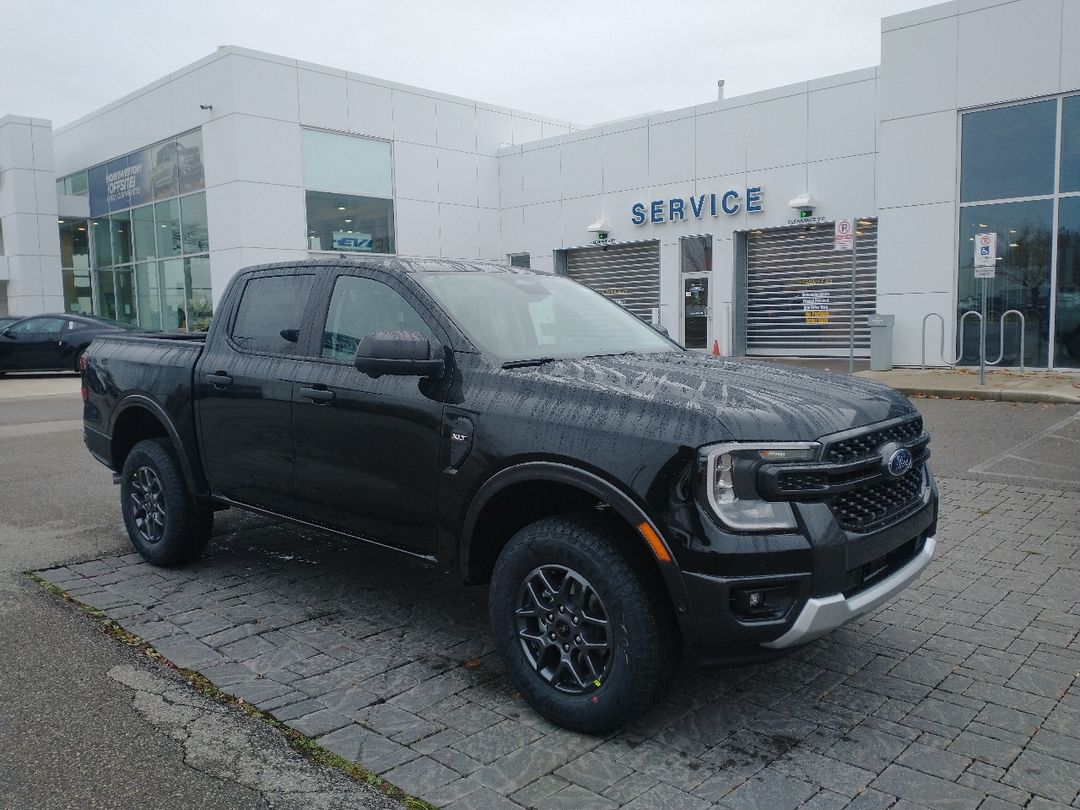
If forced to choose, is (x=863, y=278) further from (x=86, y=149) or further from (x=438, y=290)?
(x=86, y=149)

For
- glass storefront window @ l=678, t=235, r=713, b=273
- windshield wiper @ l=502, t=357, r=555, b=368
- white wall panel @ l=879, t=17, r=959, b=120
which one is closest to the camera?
windshield wiper @ l=502, t=357, r=555, b=368

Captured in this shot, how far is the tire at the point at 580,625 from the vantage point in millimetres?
3156

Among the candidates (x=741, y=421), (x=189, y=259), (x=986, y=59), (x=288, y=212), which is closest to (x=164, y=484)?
(x=741, y=421)

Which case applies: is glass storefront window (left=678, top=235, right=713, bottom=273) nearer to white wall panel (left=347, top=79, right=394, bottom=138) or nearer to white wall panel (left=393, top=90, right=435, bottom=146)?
white wall panel (left=393, top=90, right=435, bottom=146)

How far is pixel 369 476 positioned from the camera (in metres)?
4.11

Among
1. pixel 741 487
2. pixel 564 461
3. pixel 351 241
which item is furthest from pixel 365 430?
pixel 351 241

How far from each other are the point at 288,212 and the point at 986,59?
55.6 feet

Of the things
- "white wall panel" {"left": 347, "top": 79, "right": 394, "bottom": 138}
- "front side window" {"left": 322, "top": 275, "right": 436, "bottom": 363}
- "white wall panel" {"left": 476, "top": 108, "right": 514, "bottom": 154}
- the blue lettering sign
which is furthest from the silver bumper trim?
"white wall panel" {"left": 476, "top": 108, "right": 514, "bottom": 154}

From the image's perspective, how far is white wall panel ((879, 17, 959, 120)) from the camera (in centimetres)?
1678

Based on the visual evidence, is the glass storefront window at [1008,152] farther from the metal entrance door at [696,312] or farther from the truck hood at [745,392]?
the truck hood at [745,392]

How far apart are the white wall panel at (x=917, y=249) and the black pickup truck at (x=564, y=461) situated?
14.3 metres

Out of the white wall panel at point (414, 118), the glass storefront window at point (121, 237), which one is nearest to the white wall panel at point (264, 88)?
the white wall panel at point (414, 118)

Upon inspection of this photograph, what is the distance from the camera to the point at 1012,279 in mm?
16516

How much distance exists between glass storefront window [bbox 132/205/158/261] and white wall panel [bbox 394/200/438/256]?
25.1 ft
